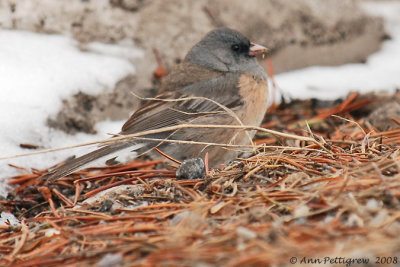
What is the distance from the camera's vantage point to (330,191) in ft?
6.88

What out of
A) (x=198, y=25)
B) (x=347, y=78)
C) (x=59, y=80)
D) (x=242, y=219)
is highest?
(x=198, y=25)

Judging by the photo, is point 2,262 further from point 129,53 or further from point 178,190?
point 129,53

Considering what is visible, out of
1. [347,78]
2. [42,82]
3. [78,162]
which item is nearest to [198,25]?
[347,78]

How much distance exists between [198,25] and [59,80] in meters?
1.72

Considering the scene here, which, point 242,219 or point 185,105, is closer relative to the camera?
point 242,219

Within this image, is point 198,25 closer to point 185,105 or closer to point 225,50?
point 225,50

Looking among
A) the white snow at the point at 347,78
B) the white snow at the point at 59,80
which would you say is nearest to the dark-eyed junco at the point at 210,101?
the white snow at the point at 59,80

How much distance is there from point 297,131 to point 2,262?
8.41ft

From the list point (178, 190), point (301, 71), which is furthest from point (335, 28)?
point (178, 190)

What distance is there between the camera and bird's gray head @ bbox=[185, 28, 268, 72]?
14.1ft

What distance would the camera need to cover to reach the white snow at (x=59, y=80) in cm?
381

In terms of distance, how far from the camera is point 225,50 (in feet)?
14.2

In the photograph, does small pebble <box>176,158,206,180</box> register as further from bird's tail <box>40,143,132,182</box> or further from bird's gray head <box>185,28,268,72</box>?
bird's gray head <box>185,28,268,72</box>

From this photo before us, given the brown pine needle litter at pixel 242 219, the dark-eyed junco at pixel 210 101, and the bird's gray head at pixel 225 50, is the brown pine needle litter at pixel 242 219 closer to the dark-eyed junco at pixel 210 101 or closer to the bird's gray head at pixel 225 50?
the dark-eyed junco at pixel 210 101
